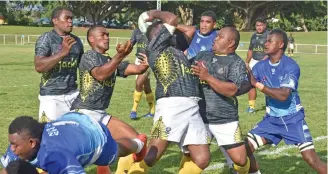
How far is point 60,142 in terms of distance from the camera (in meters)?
4.81

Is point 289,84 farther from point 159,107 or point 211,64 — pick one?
point 159,107

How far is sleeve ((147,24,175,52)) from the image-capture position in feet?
22.3

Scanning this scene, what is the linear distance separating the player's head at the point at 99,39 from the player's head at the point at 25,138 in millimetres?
2448

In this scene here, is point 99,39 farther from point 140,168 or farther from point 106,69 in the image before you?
point 140,168

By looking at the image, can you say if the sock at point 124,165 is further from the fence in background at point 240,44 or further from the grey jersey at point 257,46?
the fence in background at point 240,44

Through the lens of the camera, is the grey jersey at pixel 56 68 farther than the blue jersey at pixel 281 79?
Yes

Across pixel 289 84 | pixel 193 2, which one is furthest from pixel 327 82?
pixel 193 2

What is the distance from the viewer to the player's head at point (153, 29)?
6952 millimetres

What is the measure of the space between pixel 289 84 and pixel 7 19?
72.7 metres

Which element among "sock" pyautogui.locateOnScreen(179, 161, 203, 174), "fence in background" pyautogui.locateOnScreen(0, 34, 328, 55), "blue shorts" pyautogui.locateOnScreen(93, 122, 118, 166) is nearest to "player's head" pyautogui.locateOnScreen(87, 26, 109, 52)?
"sock" pyautogui.locateOnScreen(179, 161, 203, 174)

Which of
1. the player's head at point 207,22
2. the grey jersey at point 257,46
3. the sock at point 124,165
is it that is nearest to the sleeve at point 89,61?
the sock at point 124,165

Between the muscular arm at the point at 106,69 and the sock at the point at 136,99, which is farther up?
the muscular arm at the point at 106,69

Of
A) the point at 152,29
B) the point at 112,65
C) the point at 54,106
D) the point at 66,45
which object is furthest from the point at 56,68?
the point at 152,29

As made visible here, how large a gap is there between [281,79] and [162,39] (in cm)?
167
